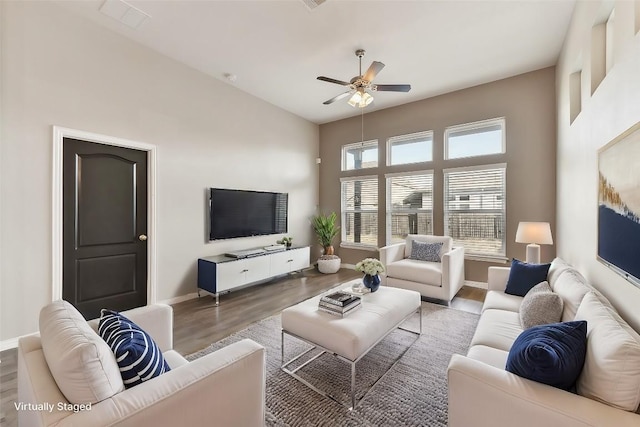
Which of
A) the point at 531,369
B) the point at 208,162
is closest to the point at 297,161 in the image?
the point at 208,162

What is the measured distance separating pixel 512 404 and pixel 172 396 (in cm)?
131

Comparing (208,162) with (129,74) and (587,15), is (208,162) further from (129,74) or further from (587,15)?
(587,15)

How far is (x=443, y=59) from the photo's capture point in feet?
11.8

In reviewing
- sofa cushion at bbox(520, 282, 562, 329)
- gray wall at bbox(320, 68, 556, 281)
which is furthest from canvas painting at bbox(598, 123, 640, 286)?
gray wall at bbox(320, 68, 556, 281)

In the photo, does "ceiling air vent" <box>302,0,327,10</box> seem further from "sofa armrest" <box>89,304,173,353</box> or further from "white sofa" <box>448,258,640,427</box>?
"white sofa" <box>448,258,640,427</box>

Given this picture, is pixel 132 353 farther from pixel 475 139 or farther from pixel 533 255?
pixel 475 139

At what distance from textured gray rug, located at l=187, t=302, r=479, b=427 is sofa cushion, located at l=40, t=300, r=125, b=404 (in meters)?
1.03

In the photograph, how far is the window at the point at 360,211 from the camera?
18.5 feet

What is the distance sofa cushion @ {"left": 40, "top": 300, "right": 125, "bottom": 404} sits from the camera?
35.7 inches

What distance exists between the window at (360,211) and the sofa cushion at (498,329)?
3.43 meters

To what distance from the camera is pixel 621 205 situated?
153 centimetres

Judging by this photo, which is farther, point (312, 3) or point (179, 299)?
point (179, 299)

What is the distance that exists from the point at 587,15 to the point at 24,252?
5346mm

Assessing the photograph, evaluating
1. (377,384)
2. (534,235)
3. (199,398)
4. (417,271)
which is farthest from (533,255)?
(199,398)
